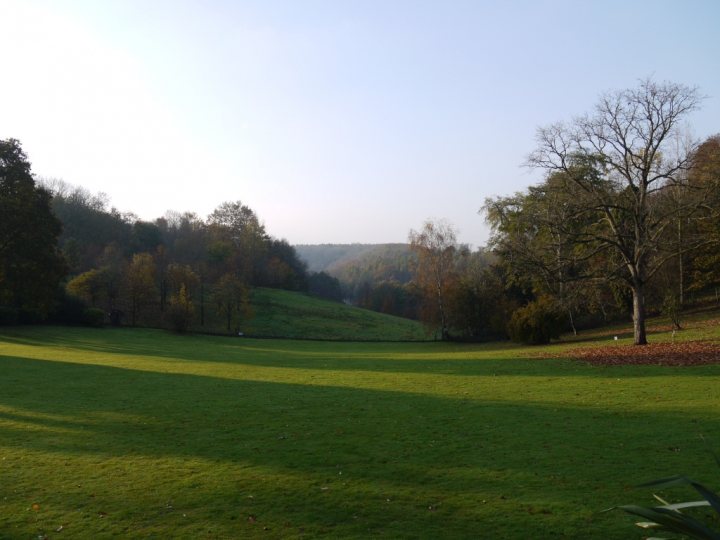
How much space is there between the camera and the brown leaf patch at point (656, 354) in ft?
69.9

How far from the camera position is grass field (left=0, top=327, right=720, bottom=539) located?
7.08 m

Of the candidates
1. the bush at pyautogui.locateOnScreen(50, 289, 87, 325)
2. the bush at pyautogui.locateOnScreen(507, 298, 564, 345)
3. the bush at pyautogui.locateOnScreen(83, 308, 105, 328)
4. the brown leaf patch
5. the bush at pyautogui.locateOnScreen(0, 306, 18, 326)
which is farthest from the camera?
the bush at pyautogui.locateOnScreen(50, 289, 87, 325)

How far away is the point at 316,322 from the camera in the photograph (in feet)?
234

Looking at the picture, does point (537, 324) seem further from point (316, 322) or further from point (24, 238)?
point (316, 322)

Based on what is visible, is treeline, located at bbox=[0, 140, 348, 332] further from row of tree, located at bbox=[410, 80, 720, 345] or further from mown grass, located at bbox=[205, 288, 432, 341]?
row of tree, located at bbox=[410, 80, 720, 345]

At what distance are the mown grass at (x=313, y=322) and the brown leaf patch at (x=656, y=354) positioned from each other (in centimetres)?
3307

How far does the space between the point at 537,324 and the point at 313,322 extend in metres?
37.7

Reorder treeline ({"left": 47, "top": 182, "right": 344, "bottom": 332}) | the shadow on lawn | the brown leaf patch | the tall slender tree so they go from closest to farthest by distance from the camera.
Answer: the brown leaf patch
the shadow on lawn
the tall slender tree
treeline ({"left": 47, "top": 182, "right": 344, "bottom": 332})

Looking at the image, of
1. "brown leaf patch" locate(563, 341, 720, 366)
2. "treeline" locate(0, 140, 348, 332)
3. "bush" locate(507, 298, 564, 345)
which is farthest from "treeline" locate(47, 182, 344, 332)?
"brown leaf patch" locate(563, 341, 720, 366)

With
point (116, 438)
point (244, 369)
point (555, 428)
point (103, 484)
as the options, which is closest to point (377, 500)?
point (103, 484)

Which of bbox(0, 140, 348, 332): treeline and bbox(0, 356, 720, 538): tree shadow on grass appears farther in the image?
bbox(0, 140, 348, 332): treeline

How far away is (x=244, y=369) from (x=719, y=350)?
19686mm

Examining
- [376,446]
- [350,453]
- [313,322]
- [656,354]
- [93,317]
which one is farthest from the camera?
[313,322]

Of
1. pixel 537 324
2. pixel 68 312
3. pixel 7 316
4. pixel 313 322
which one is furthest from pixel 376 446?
pixel 313 322
